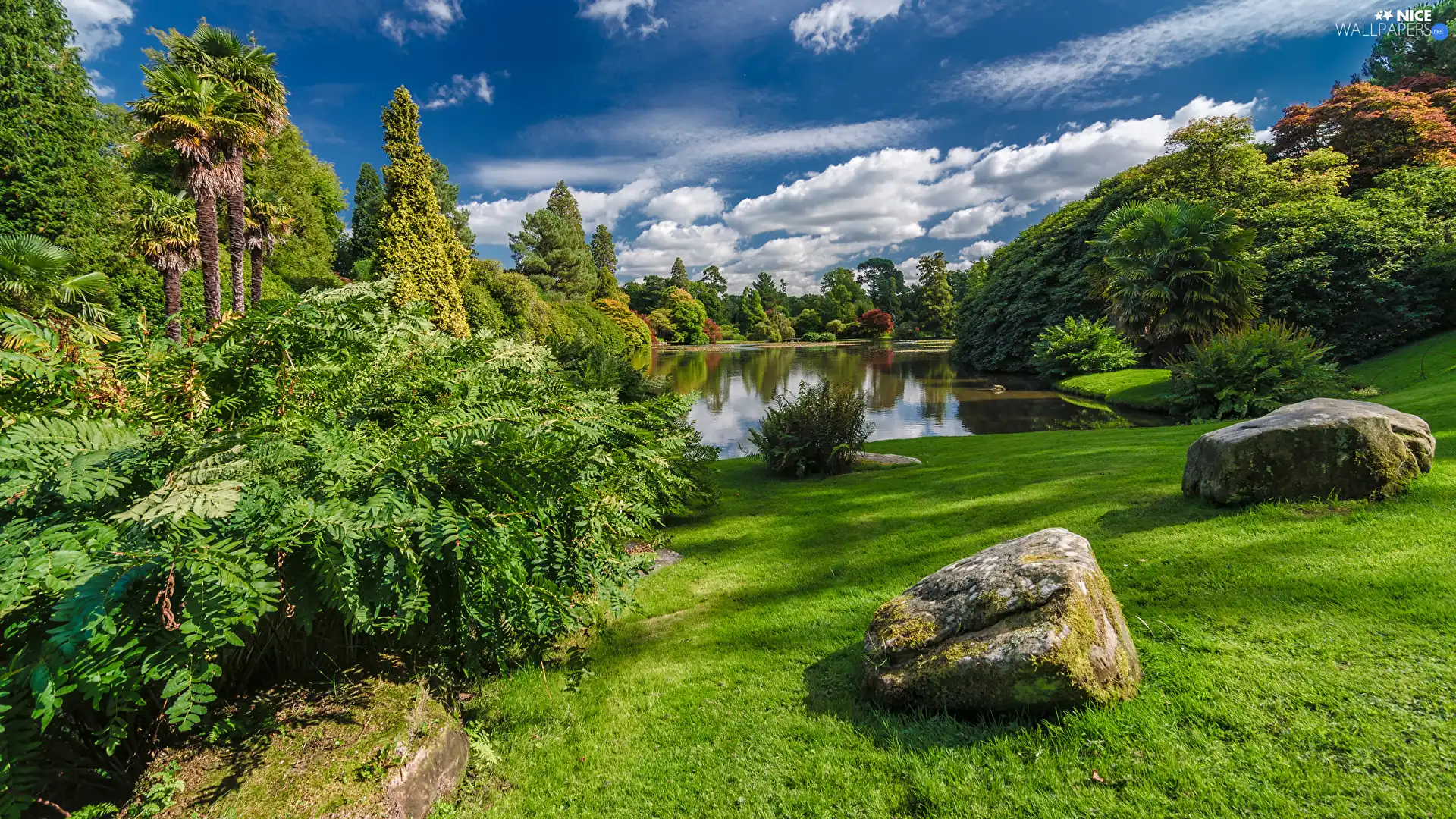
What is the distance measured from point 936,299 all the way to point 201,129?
261 feet

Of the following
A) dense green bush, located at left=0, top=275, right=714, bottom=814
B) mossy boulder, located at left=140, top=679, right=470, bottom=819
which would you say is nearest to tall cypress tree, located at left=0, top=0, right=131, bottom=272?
dense green bush, located at left=0, top=275, right=714, bottom=814

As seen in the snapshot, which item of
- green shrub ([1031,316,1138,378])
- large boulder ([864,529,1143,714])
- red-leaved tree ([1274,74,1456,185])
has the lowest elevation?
large boulder ([864,529,1143,714])

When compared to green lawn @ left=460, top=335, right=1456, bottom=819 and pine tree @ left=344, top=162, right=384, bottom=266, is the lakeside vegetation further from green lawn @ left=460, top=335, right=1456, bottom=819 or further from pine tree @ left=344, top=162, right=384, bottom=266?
pine tree @ left=344, top=162, right=384, bottom=266

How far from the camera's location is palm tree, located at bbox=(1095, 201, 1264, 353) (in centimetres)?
1964

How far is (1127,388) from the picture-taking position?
21.5m

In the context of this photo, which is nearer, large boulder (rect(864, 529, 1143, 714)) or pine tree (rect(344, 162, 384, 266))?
large boulder (rect(864, 529, 1143, 714))

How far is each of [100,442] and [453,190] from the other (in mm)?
62802

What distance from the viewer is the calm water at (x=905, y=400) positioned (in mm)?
17219

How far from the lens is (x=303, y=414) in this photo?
8.18ft

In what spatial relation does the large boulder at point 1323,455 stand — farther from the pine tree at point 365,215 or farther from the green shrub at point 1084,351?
the pine tree at point 365,215

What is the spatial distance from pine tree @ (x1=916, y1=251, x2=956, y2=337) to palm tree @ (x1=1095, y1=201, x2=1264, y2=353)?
195 feet

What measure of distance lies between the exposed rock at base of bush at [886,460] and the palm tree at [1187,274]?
15757 millimetres

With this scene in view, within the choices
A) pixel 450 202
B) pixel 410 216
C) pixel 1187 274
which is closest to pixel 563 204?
pixel 450 202

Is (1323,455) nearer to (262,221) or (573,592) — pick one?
(573,592)
